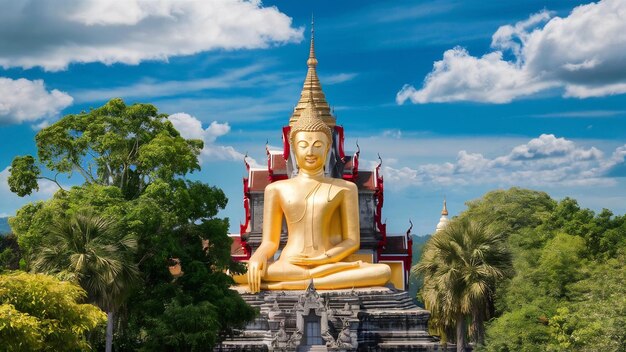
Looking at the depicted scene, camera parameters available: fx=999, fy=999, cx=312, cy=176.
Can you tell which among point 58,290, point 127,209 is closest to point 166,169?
point 127,209

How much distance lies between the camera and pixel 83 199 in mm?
24281

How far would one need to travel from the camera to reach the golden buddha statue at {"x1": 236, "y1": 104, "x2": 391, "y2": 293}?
2866 cm

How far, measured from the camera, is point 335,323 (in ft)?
82.6

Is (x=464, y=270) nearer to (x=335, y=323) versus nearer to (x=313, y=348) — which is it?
(x=335, y=323)

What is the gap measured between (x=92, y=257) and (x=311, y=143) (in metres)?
10.3

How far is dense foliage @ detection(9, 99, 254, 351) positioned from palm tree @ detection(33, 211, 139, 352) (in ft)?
1.40

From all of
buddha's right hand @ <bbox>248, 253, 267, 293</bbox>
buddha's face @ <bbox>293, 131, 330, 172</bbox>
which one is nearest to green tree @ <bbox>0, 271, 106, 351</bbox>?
buddha's right hand @ <bbox>248, 253, 267, 293</bbox>

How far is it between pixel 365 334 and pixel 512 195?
73.7ft

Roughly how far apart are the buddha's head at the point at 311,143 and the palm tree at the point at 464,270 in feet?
15.2

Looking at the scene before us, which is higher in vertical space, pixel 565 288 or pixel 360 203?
pixel 360 203

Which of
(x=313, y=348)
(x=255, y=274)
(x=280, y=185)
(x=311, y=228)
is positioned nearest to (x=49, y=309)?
(x=313, y=348)

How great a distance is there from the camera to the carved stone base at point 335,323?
Result: 2480 centimetres

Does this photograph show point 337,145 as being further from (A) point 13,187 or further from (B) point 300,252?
(A) point 13,187

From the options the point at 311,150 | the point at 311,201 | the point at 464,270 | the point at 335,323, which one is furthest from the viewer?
the point at 464,270
